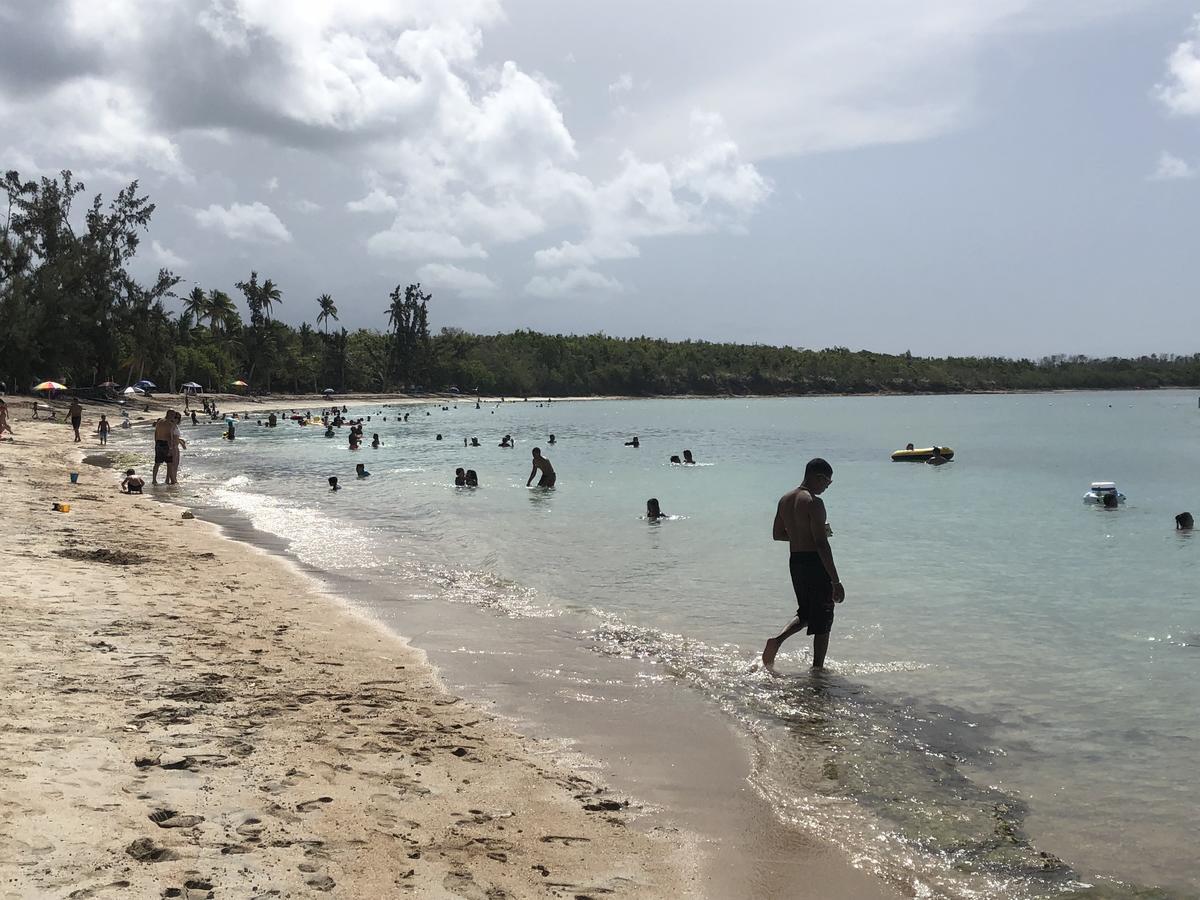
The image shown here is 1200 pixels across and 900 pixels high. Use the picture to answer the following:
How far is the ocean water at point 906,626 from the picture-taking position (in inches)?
208

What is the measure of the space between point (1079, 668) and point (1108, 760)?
2.77 m

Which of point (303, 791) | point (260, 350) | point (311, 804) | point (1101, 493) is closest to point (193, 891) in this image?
point (311, 804)

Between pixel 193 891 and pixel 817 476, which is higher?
pixel 817 476

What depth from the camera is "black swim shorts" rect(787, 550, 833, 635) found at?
8.08m

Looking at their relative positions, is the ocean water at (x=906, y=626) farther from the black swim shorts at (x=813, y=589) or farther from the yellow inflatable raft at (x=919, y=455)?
the yellow inflatable raft at (x=919, y=455)

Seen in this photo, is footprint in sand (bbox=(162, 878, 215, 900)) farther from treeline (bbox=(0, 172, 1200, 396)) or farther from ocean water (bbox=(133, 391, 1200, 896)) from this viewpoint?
treeline (bbox=(0, 172, 1200, 396))

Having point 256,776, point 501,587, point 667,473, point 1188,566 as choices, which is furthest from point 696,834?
point 667,473

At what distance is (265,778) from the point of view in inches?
192

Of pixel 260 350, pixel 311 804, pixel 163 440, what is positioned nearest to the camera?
pixel 311 804

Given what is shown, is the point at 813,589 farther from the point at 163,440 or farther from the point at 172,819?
the point at 163,440

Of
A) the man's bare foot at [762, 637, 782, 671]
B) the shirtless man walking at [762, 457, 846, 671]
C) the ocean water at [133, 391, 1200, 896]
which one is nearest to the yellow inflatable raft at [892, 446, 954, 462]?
the ocean water at [133, 391, 1200, 896]

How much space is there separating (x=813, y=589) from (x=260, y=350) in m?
95.1

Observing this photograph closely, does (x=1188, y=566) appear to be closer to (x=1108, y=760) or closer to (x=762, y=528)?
(x=762, y=528)

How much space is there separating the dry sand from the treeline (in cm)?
5721
